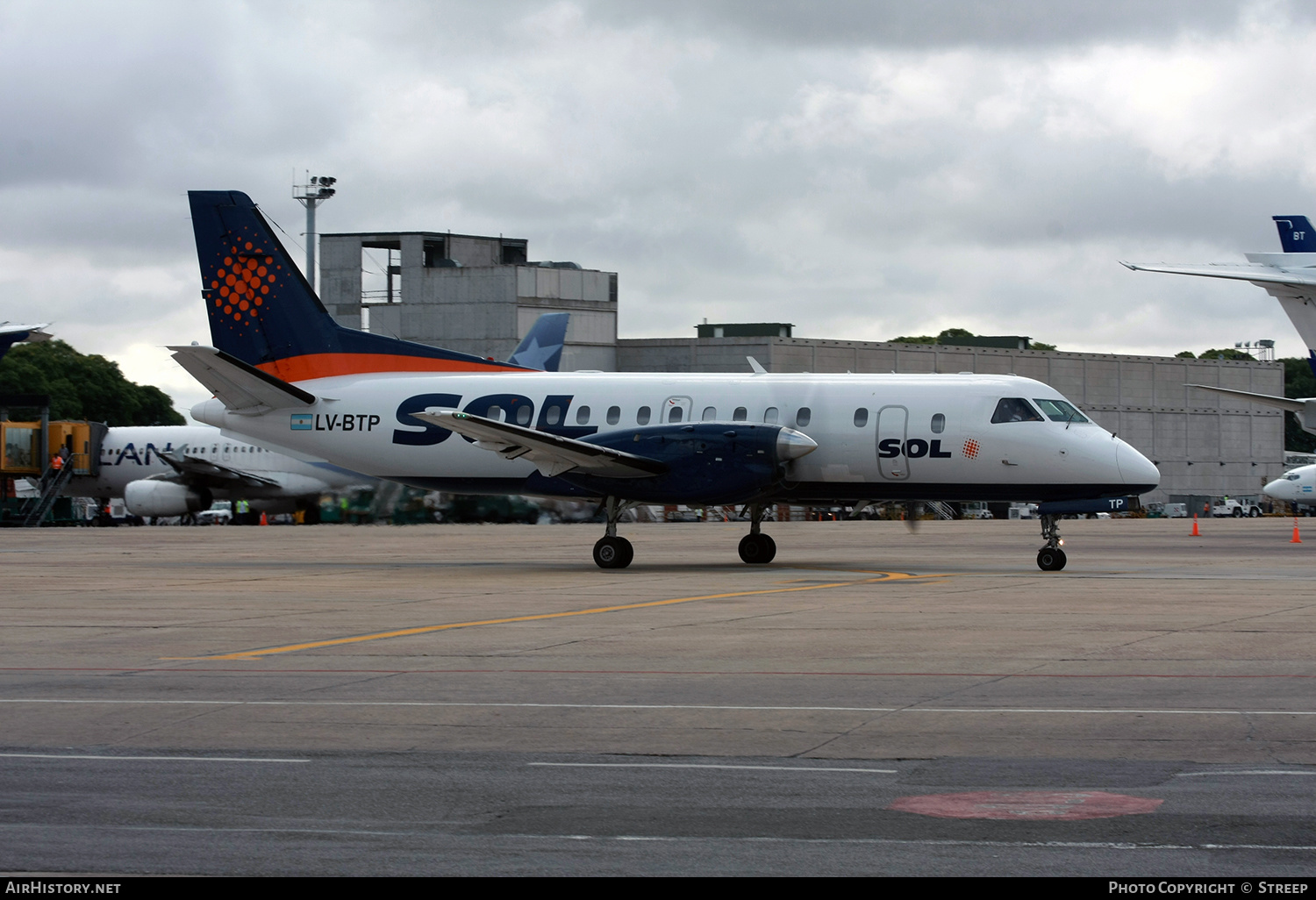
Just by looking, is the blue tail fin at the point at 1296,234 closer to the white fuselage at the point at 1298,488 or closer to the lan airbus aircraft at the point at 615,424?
the lan airbus aircraft at the point at 615,424

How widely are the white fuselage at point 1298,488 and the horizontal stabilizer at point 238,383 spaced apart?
5527 centimetres

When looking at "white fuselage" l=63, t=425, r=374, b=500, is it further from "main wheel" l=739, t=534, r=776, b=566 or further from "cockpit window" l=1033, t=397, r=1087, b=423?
"cockpit window" l=1033, t=397, r=1087, b=423

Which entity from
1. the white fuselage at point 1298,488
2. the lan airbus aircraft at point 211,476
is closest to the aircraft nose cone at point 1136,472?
the lan airbus aircraft at point 211,476

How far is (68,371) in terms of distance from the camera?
117 meters

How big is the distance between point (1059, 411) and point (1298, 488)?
4945 cm

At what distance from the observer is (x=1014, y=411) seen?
25453 mm

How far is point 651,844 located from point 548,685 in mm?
5206

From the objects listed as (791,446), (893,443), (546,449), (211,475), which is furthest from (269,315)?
(211,475)

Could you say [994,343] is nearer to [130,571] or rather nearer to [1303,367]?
[1303,367]

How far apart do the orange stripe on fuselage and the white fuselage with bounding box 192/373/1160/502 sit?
25 cm

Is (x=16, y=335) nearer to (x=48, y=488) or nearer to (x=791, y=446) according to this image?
(x=48, y=488)

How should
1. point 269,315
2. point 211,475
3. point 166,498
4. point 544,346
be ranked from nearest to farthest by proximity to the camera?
point 269,315, point 544,346, point 211,475, point 166,498

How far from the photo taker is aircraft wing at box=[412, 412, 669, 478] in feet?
81.0

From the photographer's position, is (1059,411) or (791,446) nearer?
(791,446)
